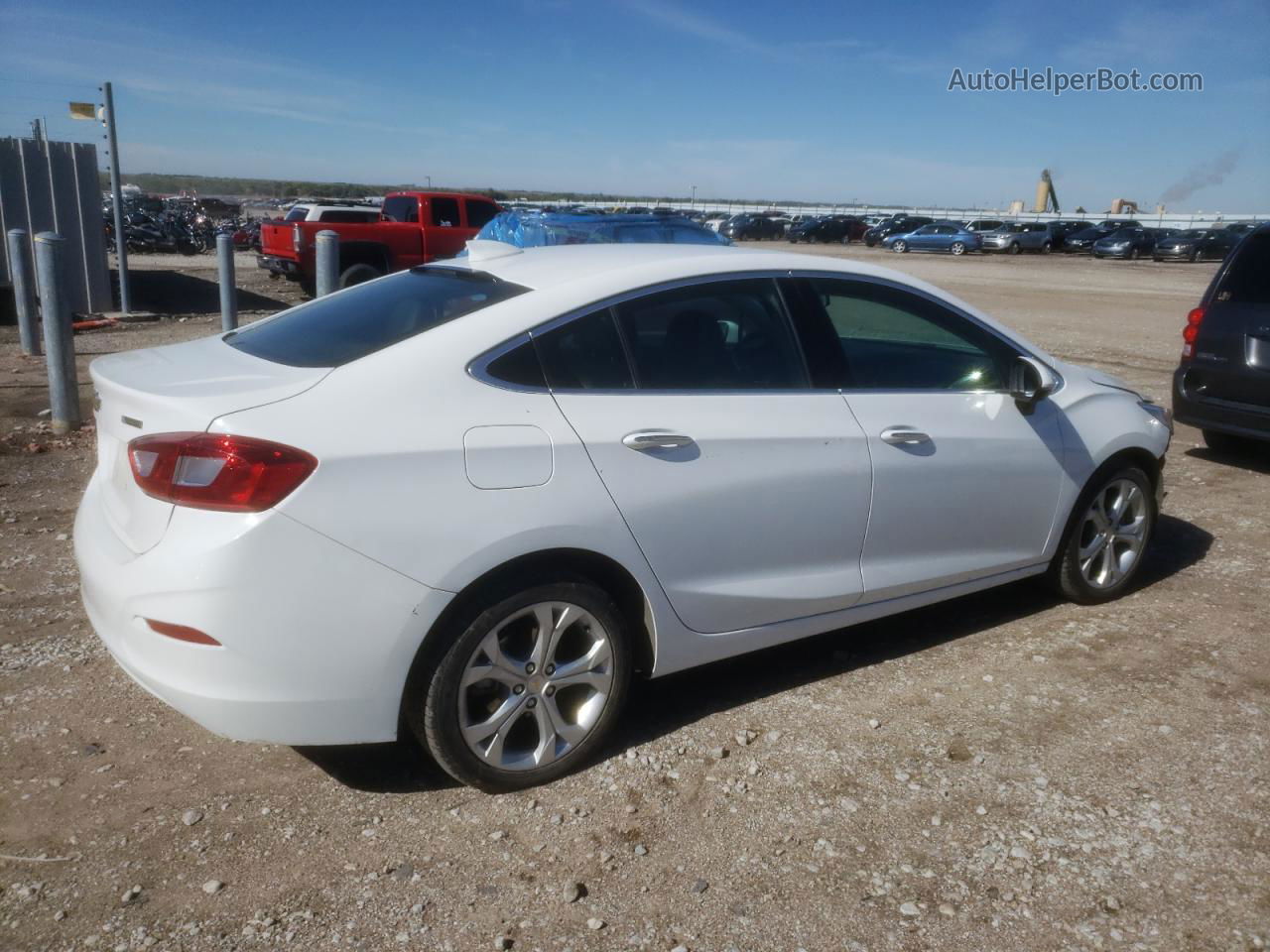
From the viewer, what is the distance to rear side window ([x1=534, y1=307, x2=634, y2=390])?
3203mm

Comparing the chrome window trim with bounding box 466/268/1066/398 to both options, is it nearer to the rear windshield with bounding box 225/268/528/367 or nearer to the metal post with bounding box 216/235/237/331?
the rear windshield with bounding box 225/268/528/367

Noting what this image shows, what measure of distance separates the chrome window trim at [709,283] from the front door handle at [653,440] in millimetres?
156

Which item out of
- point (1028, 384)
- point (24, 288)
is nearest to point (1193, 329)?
point (1028, 384)

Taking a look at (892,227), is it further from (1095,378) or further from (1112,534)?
(1112,534)

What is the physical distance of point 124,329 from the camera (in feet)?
45.4

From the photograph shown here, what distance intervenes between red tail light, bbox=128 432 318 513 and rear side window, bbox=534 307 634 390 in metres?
0.81

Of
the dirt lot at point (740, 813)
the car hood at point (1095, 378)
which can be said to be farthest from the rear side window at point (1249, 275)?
the dirt lot at point (740, 813)

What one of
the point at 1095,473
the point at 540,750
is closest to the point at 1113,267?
the point at 1095,473

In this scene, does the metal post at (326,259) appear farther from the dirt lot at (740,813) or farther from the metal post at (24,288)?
the dirt lot at (740,813)

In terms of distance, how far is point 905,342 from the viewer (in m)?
Result: 4.37

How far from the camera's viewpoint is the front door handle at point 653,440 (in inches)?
126

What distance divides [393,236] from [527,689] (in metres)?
16.7

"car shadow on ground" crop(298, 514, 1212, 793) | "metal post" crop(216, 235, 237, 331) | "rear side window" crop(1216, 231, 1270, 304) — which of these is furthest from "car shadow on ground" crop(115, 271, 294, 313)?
"car shadow on ground" crop(298, 514, 1212, 793)

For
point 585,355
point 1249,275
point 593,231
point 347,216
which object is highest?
point 347,216
